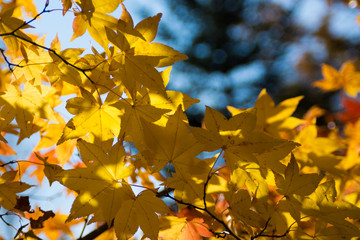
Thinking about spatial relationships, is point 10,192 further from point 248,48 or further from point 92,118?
point 248,48

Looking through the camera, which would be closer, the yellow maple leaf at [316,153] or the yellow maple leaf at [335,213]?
the yellow maple leaf at [335,213]

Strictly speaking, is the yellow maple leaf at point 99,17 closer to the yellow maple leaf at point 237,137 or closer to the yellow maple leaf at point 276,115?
the yellow maple leaf at point 237,137

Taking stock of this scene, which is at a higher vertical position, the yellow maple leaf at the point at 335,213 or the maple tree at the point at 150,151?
the maple tree at the point at 150,151

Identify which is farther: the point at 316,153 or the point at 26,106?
the point at 316,153

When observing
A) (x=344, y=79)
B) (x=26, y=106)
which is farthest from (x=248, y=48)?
(x=26, y=106)

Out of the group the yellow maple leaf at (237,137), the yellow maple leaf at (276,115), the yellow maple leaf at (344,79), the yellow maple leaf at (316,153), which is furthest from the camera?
the yellow maple leaf at (344,79)

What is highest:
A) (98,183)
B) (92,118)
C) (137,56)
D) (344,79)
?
(137,56)

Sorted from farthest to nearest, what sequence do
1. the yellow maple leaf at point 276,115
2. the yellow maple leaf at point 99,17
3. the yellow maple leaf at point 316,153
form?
the yellow maple leaf at point 276,115 → the yellow maple leaf at point 316,153 → the yellow maple leaf at point 99,17

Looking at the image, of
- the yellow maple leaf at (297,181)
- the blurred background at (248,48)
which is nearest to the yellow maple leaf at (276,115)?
the yellow maple leaf at (297,181)

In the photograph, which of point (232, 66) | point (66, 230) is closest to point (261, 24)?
point (232, 66)

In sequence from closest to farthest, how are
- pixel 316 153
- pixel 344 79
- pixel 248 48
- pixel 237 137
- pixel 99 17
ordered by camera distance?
pixel 237 137 < pixel 99 17 < pixel 316 153 < pixel 344 79 < pixel 248 48

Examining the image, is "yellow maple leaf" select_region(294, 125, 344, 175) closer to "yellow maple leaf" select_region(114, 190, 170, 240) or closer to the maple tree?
the maple tree

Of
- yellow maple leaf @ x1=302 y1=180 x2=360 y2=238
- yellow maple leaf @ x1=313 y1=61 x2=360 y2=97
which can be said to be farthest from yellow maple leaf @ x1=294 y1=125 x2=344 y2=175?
yellow maple leaf @ x1=313 y1=61 x2=360 y2=97

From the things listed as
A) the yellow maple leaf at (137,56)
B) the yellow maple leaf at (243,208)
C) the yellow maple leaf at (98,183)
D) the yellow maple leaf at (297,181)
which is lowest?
the yellow maple leaf at (243,208)
